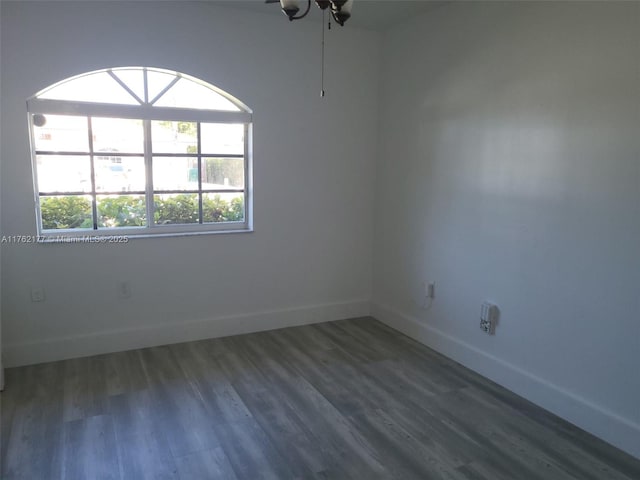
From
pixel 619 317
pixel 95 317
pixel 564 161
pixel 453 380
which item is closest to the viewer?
pixel 619 317

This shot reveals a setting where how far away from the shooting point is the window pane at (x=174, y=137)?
11.6ft

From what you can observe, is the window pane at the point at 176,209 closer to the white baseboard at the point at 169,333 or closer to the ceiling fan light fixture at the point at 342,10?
the white baseboard at the point at 169,333

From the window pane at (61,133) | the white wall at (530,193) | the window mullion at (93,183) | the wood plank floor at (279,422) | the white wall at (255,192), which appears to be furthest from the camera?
the window mullion at (93,183)

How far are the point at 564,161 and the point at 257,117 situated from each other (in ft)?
7.58

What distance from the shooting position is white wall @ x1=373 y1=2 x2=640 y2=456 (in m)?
2.36

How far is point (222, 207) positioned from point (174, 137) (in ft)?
2.24

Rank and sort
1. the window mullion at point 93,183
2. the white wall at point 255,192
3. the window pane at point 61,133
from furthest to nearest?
the window mullion at point 93,183 < the window pane at point 61,133 < the white wall at point 255,192

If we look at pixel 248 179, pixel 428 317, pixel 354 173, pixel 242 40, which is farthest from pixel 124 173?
pixel 428 317

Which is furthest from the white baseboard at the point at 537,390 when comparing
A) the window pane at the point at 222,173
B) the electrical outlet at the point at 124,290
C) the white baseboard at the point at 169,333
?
the electrical outlet at the point at 124,290

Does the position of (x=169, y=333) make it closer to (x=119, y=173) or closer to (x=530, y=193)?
(x=119, y=173)

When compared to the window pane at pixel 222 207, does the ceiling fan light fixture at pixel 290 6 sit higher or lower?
higher

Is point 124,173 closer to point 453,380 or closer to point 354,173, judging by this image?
point 354,173

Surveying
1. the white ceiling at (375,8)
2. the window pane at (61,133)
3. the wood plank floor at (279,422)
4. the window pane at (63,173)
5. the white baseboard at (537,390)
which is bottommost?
the wood plank floor at (279,422)

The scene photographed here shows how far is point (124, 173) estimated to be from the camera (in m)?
3.47
